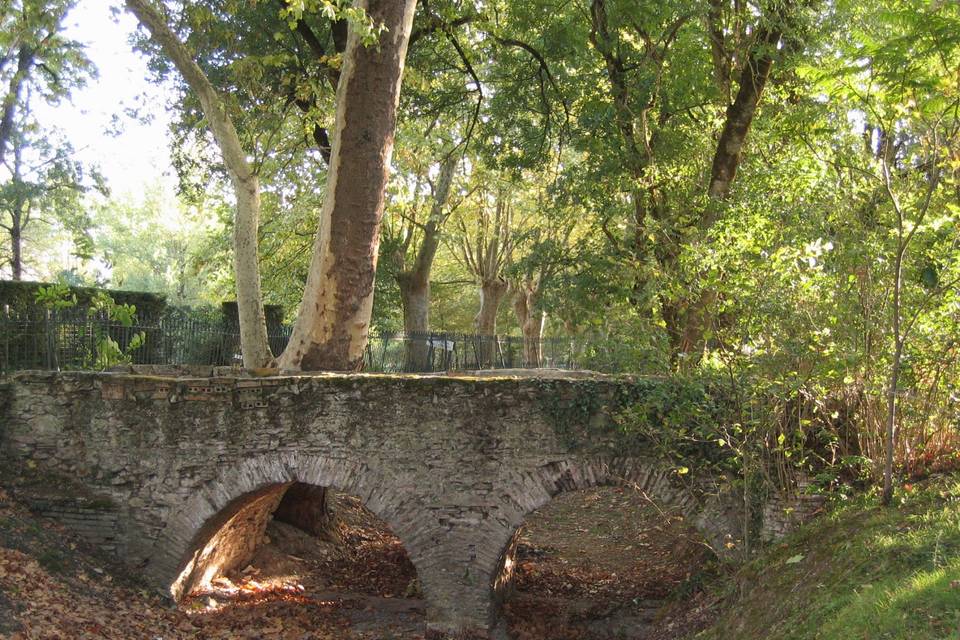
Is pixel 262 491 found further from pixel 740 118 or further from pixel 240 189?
pixel 740 118

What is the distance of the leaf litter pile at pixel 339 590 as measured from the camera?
28.1 ft

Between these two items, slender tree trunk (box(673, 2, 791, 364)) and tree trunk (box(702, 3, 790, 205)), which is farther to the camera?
tree trunk (box(702, 3, 790, 205))

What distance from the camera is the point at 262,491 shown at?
404 inches

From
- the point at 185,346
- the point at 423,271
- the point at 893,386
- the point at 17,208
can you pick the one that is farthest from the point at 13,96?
the point at 893,386

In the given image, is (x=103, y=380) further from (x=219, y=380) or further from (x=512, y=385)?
(x=512, y=385)

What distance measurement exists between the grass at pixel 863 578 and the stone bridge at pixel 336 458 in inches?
64.6

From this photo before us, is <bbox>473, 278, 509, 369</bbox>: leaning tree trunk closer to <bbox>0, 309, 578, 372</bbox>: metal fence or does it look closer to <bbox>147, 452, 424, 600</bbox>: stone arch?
<bbox>0, 309, 578, 372</bbox>: metal fence

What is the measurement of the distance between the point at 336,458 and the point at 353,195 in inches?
132

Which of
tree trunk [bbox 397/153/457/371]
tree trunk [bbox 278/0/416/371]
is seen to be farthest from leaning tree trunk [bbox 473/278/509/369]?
tree trunk [bbox 278/0/416/371]

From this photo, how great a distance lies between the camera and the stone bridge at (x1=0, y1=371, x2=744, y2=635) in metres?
9.31

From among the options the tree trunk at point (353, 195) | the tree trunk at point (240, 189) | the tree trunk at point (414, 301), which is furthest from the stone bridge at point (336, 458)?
the tree trunk at point (414, 301)

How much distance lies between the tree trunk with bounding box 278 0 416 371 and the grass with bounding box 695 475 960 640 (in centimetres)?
563

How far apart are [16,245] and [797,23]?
67.1 feet

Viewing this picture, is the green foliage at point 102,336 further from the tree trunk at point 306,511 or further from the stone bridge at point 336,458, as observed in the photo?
the tree trunk at point 306,511
